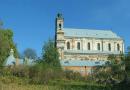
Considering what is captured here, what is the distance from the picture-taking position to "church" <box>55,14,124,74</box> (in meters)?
88.9

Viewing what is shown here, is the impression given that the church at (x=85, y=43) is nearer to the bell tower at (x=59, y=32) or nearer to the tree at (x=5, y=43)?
the bell tower at (x=59, y=32)

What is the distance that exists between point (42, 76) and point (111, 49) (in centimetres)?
6170

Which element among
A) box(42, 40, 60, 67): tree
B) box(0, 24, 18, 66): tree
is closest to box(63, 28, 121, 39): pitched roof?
box(42, 40, 60, 67): tree

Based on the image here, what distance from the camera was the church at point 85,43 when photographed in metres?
88.9

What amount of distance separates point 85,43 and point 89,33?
3.83 meters

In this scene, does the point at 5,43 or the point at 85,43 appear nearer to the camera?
the point at 5,43

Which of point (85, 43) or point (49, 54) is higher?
point (85, 43)

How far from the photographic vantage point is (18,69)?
142 feet

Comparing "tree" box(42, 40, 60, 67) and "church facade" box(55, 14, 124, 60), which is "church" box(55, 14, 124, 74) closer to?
"church facade" box(55, 14, 124, 60)

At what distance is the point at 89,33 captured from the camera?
9662 cm

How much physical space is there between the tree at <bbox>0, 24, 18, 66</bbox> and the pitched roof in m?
28.8

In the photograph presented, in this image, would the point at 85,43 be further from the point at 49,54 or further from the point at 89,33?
the point at 49,54

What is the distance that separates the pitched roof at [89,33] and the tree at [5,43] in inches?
1135

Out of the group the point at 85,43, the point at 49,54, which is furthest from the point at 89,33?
the point at 49,54
